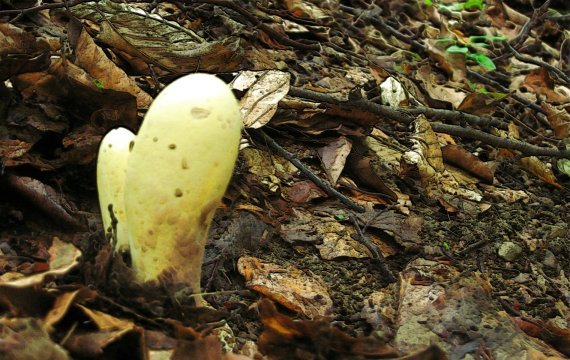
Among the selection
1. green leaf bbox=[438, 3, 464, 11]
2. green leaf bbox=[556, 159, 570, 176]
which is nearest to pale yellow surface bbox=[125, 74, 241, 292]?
green leaf bbox=[556, 159, 570, 176]

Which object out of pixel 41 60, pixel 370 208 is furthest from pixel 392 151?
Answer: pixel 41 60

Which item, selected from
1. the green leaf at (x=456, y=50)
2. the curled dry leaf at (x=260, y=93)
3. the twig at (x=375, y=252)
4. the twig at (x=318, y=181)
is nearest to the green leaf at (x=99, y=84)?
the curled dry leaf at (x=260, y=93)

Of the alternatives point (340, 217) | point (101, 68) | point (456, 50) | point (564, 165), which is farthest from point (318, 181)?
point (456, 50)

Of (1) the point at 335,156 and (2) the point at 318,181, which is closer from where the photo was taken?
(2) the point at 318,181

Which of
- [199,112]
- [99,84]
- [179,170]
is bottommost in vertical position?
[99,84]

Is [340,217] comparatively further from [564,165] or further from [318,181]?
[564,165]

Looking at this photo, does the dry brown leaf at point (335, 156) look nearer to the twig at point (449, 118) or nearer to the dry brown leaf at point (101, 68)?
the twig at point (449, 118)

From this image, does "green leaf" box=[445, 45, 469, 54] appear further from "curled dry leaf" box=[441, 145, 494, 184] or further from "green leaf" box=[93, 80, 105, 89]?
"green leaf" box=[93, 80, 105, 89]
